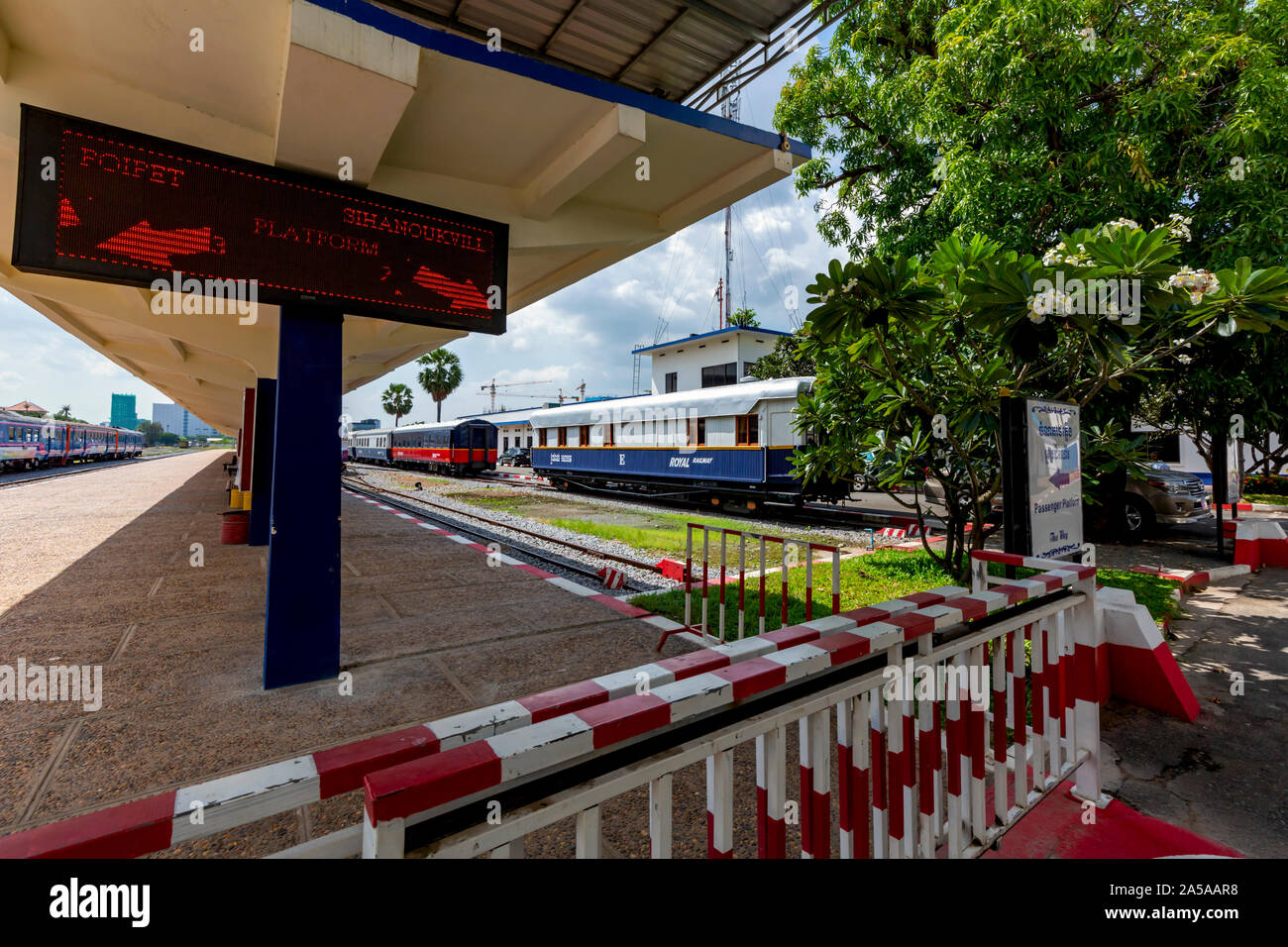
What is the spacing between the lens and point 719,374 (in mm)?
33250

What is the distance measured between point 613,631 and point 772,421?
916cm

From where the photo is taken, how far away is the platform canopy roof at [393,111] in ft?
9.77

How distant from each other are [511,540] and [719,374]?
24655 mm

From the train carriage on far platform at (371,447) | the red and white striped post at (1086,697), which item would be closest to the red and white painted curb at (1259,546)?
the red and white striped post at (1086,697)

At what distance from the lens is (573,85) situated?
369cm

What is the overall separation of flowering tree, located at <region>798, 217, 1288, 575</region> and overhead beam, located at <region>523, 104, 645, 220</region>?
1.68 m

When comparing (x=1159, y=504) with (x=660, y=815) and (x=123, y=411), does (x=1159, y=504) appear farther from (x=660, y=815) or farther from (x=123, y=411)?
(x=123, y=411)

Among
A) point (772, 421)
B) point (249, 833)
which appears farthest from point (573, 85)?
point (772, 421)

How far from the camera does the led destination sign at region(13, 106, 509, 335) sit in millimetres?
2955

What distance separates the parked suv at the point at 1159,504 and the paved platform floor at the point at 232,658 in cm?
851

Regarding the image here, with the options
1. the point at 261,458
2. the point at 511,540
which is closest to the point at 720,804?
the point at 511,540

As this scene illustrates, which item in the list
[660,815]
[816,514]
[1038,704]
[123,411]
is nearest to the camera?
[660,815]

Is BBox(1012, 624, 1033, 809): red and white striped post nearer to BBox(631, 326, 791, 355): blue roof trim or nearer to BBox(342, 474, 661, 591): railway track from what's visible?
BBox(342, 474, 661, 591): railway track
